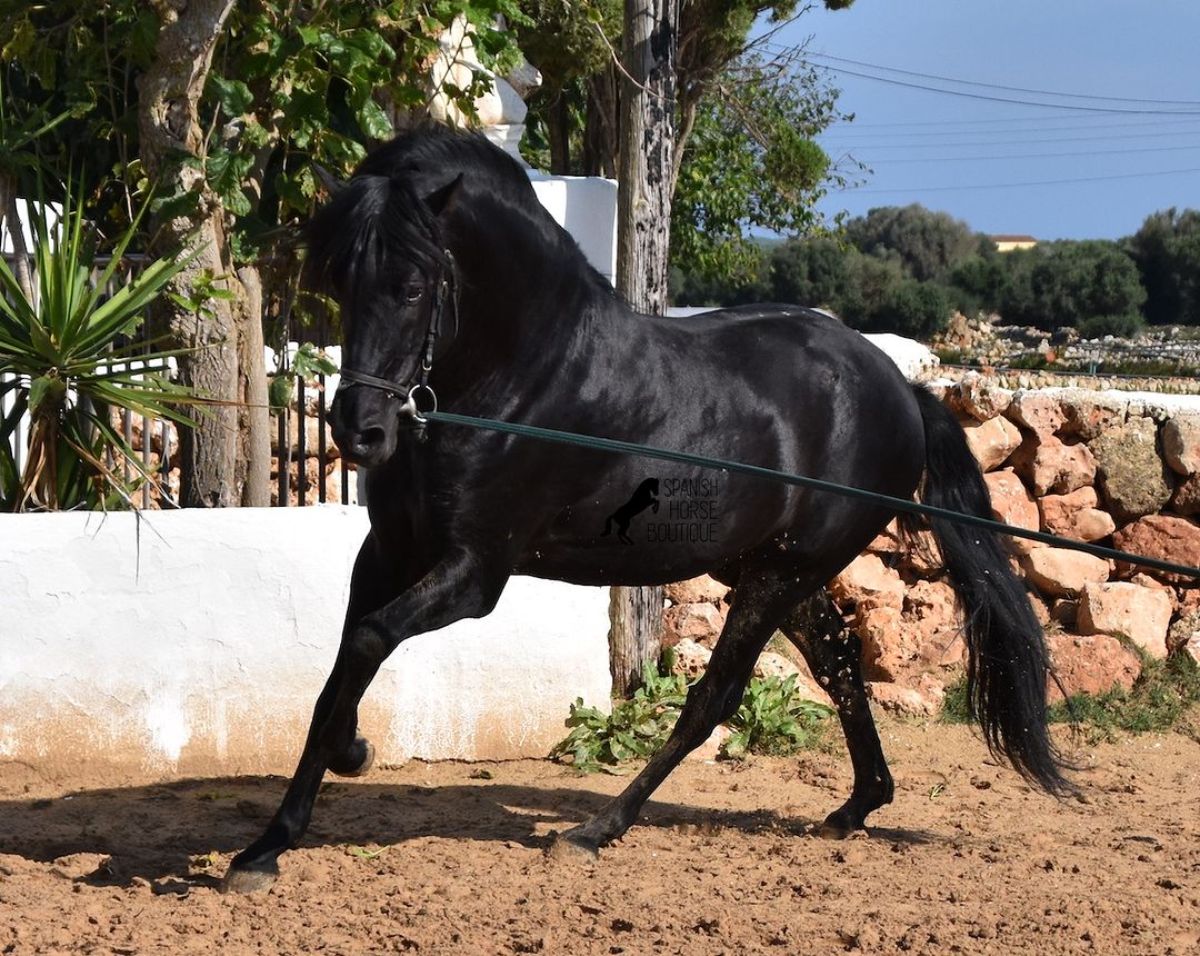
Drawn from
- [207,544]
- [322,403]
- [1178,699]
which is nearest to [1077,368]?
[1178,699]

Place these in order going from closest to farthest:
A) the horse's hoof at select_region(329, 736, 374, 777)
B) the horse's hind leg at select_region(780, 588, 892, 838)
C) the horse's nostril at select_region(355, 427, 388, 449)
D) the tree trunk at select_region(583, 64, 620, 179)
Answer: the horse's nostril at select_region(355, 427, 388, 449)
the horse's hoof at select_region(329, 736, 374, 777)
the horse's hind leg at select_region(780, 588, 892, 838)
the tree trunk at select_region(583, 64, 620, 179)

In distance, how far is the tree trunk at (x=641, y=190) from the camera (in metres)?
6.91

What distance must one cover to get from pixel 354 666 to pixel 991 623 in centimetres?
248

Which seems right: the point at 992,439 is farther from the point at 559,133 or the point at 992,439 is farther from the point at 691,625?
the point at 559,133

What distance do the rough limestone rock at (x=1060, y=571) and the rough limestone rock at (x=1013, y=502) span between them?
0.08m

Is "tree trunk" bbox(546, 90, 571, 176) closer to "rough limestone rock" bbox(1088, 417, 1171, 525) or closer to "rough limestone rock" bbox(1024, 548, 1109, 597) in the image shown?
"rough limestone rock" bbox(1088, 417, 1171, 525)

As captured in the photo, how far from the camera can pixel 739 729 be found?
663 centimetres

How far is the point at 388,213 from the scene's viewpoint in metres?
3.97

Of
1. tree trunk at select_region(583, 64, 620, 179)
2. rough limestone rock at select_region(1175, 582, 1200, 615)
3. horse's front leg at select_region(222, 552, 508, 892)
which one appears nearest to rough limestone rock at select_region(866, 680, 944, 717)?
rough limestone rock at select_region(1175, 582, 1200, 615)

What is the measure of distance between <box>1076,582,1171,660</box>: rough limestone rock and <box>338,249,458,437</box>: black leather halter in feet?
15.6

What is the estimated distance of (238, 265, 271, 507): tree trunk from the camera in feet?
21.2

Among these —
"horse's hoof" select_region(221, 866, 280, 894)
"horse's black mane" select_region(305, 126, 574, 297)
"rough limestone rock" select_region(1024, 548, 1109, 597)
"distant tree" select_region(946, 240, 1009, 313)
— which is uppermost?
"distant tree" select_region(946, 240, 1009, 313)

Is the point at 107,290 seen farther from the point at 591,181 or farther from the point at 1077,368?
the point at 1077,368

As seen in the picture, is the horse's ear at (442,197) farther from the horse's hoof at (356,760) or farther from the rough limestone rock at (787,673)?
the rough limestone rock at (787,673)
